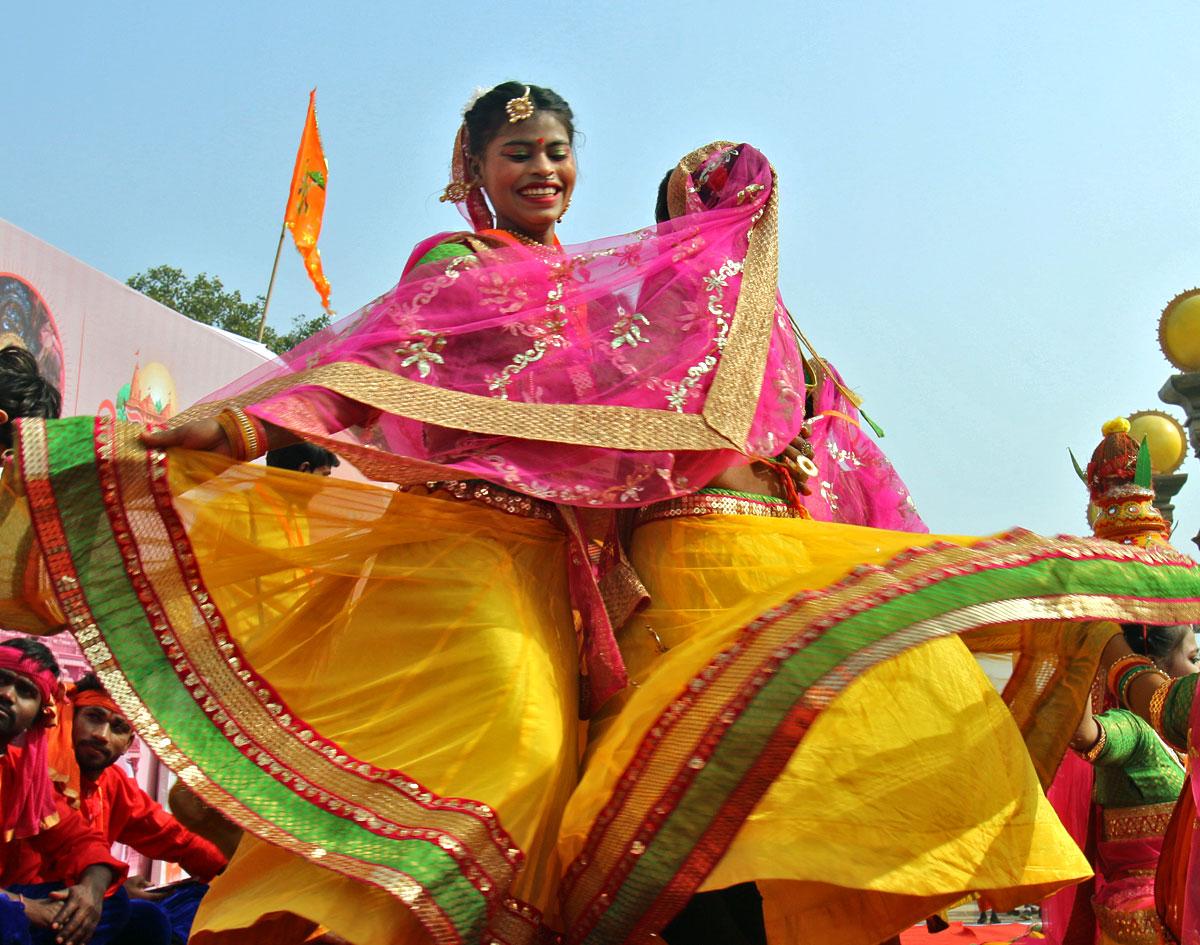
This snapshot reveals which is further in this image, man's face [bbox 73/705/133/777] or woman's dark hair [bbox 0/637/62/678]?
man's face [bbox 73/705/133/777]

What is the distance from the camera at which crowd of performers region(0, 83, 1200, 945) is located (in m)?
2.27

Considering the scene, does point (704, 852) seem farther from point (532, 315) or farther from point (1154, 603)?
point (532, 315)

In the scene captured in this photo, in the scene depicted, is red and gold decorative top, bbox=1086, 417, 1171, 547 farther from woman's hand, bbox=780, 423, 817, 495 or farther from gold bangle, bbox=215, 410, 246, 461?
gold bangle, bbox=215, 410, 246, 461

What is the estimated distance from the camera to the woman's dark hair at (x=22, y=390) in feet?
12.6

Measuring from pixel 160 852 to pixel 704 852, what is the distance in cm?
320

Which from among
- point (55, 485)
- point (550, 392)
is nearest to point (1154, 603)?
point (550, 392)

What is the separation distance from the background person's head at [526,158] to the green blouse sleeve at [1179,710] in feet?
5.85

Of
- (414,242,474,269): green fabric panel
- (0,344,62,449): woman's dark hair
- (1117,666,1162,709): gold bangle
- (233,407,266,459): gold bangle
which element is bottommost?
(1117,666,1162,709): gold bangle

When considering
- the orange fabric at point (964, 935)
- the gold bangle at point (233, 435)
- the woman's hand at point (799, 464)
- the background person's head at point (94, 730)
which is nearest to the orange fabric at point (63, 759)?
the background person's head at point (94, 730)

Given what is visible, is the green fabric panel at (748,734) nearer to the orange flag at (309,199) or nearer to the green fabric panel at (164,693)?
the green fabric panel at (164,693)

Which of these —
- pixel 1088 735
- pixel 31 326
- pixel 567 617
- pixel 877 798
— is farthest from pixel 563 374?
pixel 31 326

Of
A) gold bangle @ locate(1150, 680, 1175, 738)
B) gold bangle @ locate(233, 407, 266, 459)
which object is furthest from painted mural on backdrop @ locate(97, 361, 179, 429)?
gold bangle @ locate(1150, 680, 1175, 738)

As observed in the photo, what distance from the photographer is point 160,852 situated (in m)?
4.85

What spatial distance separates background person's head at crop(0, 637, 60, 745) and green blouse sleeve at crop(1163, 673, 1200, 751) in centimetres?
305
